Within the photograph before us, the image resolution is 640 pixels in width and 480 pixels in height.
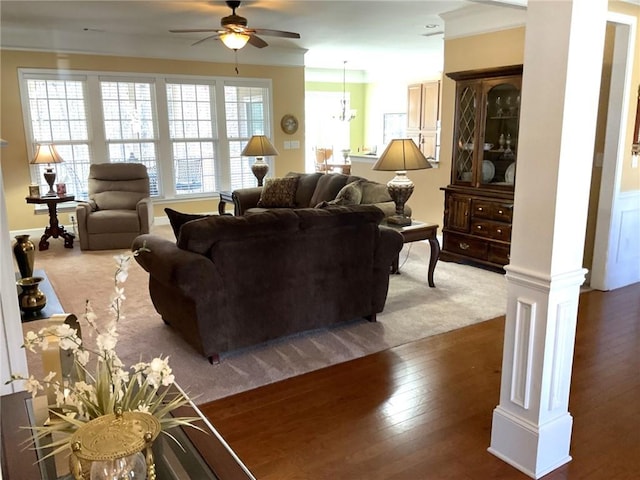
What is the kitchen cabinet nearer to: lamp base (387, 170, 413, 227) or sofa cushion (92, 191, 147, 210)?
lamp base (387, 170, 413, 227)

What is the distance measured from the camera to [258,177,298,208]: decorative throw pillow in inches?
249

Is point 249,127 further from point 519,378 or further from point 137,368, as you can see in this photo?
point 137,368

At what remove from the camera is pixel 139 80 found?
7250 millimetres

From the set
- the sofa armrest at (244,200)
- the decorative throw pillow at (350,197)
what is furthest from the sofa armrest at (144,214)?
the decorative throw pillow at (350,197)

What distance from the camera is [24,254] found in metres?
4.02

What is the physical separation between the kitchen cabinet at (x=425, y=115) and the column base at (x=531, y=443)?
8.18m

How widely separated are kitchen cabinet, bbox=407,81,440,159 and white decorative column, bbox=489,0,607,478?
8.13m

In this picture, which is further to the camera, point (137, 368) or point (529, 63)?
point (529, 63)

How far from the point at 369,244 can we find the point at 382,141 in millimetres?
8977

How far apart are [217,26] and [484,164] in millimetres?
3767

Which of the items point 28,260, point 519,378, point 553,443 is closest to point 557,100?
point 519,378

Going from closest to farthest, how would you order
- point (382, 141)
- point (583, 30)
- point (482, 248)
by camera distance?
point (583, 30)
point (482, 248)
point (382, 141)

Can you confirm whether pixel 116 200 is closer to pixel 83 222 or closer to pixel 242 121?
pixel 83 222

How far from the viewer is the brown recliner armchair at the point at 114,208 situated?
610 centimetres
